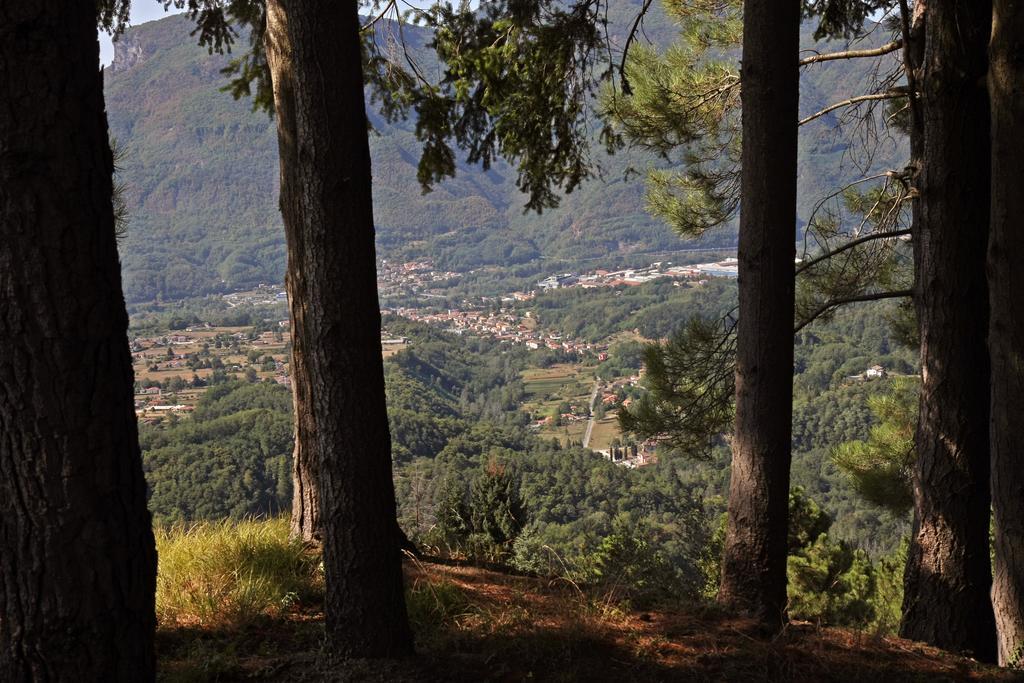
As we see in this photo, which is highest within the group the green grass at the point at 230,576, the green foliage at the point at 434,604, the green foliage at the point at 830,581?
the green grass at the point at 230,576

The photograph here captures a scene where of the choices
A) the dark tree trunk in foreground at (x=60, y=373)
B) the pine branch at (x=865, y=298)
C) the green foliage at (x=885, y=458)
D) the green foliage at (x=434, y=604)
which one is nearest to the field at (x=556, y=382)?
the green foliage at (x=885, y=458)

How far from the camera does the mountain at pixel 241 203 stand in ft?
383

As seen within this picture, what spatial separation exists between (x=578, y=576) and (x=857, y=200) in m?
3.92

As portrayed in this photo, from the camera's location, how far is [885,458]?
7180 mm

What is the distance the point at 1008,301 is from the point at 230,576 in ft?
10.6

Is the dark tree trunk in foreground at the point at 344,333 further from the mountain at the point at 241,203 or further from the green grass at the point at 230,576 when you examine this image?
the mountain at the point at 241,203

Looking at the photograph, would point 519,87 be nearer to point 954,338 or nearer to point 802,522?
point 954,338

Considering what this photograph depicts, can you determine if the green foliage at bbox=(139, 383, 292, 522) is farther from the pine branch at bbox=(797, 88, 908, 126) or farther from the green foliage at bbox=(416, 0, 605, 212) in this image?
the pine branch at bbox=(797, 88, 908, 126)

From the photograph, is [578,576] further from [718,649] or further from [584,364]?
[584,364]

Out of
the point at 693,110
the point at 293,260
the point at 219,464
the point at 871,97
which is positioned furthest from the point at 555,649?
the point at 219,464

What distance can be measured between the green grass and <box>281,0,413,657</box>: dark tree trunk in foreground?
837 mm

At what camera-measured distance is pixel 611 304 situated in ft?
285

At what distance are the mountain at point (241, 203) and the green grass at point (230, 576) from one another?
101732mm

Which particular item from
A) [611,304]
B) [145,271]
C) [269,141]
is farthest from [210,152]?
[611,304]
